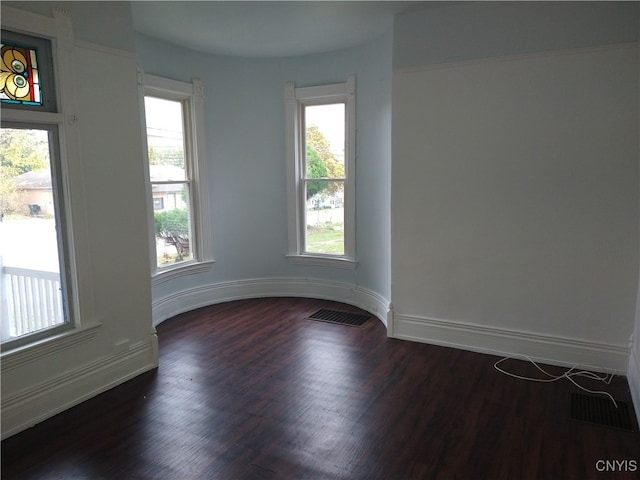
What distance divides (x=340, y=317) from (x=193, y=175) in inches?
87.0

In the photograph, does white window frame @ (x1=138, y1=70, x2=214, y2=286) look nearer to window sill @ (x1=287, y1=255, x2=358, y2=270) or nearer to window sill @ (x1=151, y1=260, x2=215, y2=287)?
window sill @ (x1=151, y1=260, x2=215, y2=287)

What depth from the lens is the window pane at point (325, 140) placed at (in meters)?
5.11

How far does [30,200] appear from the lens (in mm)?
2805

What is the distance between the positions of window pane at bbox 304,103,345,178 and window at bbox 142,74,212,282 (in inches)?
47.7

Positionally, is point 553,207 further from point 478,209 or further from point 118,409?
point 118,409

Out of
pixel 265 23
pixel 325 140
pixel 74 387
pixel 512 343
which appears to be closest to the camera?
pixel 74 387

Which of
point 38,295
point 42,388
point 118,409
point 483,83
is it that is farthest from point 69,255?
point 483,83

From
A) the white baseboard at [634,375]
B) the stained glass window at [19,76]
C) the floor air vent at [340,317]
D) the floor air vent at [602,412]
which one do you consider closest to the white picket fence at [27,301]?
the stained glass window at [19,76]

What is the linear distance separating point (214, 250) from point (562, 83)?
378 cm

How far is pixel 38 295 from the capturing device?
2898 mm

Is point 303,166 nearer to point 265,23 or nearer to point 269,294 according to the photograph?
point 269,294

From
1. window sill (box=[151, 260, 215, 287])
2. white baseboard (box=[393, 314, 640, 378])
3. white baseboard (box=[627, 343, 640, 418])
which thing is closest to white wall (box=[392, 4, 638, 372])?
white baseboard (box=[393, 314, 640, 378])

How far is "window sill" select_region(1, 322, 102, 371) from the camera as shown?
267cm

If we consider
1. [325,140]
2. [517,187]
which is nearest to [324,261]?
[325,140]
